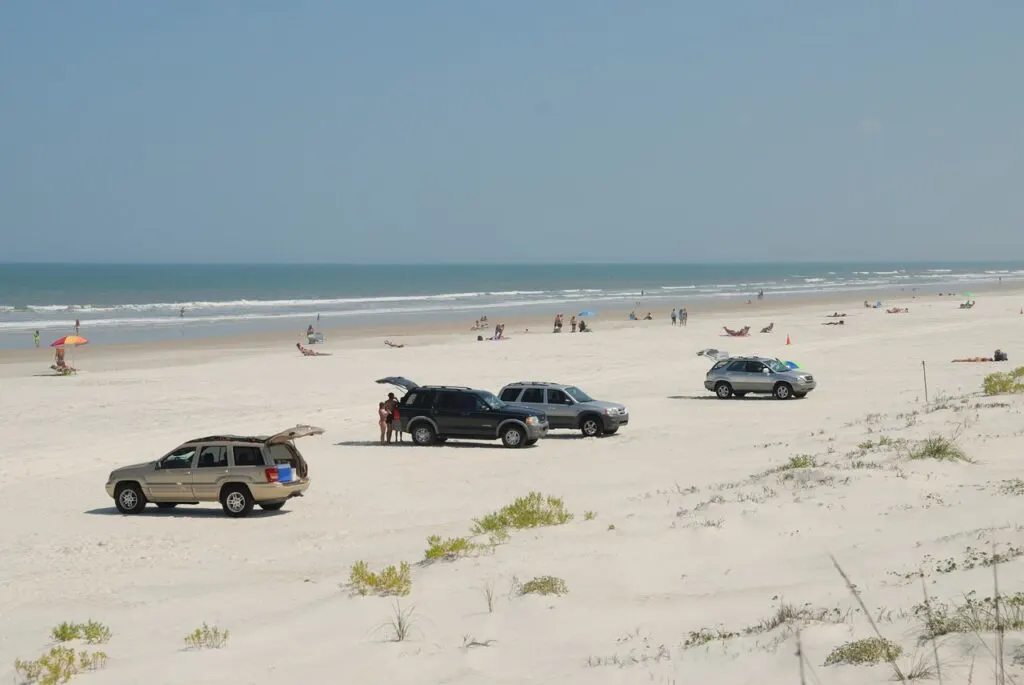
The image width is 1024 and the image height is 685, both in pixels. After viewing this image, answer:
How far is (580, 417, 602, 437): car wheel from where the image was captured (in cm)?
2767

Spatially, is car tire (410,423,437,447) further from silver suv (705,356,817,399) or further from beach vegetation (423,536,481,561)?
beach vegetation (423,536,481,561)

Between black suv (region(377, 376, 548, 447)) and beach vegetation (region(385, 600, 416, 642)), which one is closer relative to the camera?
beach vegetation (region(385, 600, 416, 642))

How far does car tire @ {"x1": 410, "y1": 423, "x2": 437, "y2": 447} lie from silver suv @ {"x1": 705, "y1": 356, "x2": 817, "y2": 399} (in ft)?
38.5

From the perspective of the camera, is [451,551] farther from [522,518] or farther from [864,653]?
[864,653]

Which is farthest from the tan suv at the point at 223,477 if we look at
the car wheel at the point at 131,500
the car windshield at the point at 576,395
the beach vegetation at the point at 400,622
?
the car windshield at the point at 576,395

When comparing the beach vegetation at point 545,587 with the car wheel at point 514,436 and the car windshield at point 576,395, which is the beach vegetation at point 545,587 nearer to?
the car wheel at point 514,436

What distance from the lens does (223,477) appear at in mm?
19188

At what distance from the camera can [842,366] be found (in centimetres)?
4419

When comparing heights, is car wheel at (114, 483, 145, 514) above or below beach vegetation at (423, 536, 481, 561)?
below

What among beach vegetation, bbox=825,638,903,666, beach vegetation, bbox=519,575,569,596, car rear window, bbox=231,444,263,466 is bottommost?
beach vegetation, bbox=519,575,569,596

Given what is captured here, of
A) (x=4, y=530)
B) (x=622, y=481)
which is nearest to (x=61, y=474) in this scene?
(x=4, y=530)

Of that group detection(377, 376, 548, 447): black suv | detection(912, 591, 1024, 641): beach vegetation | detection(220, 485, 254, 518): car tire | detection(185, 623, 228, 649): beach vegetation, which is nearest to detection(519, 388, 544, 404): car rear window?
detection(377, 376, 548, 447): black suv

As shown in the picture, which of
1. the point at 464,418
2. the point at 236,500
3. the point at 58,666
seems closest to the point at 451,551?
the point at 58,666

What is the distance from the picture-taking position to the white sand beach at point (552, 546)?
9.14 meters
